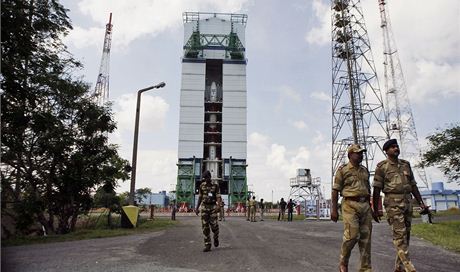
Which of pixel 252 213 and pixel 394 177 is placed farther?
pixel 252 213

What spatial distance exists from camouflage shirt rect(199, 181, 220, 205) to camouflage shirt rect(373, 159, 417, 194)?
380cm

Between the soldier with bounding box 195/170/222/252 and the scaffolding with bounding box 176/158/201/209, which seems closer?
the soldier with bounding box 195/170/222/252

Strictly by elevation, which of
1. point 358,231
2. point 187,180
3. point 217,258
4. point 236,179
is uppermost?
point 236,179

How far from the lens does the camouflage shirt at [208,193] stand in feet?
29.0

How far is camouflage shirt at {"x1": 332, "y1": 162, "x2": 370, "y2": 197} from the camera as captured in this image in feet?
18.4

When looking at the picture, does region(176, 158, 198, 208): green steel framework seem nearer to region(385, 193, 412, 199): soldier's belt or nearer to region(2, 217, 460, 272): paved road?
region(2, 217, 460, 272): paved road

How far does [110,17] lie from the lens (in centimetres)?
6431

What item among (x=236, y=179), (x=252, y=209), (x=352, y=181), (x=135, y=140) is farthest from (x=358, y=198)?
(x=236, y=179)

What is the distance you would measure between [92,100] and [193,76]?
145 feet

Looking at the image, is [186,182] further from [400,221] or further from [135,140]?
[400,221]

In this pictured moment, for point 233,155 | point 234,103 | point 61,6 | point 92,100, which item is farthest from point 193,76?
point 61,6

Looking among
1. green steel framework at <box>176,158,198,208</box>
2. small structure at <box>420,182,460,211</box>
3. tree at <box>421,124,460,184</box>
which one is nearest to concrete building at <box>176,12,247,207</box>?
green steel framework at <box>176,158,198,208</box>

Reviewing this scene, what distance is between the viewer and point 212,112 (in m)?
61.6

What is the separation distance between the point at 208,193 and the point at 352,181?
3.93 meters
